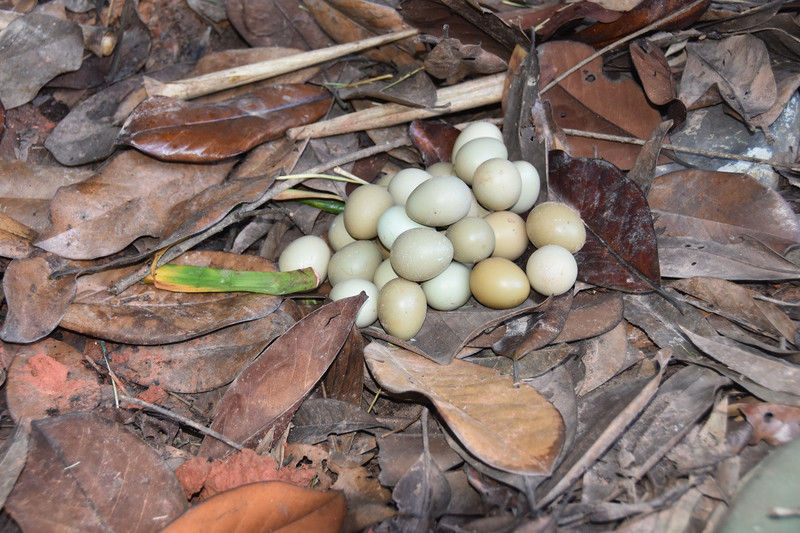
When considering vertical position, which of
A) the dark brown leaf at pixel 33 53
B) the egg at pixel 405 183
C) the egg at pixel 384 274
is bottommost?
the egg at pixel 384 274

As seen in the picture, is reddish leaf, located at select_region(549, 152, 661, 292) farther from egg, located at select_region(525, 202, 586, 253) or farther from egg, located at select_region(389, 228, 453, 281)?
egg, located at select_region(389, 228, 453, 281)

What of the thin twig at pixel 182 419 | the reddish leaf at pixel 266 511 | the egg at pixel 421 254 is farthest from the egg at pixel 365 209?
the reddish leaf at pixel 266 511

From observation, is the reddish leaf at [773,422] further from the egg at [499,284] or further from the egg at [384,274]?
the egg at [384,274]

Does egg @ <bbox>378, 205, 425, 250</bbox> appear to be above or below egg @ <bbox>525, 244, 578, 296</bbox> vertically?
above

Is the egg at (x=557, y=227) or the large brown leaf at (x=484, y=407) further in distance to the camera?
the egg at (x=557, y=227)

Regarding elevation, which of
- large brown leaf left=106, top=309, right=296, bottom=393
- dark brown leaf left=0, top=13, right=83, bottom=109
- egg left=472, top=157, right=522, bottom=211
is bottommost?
large brown leaf left=106, top=309, right=296, bottom=393

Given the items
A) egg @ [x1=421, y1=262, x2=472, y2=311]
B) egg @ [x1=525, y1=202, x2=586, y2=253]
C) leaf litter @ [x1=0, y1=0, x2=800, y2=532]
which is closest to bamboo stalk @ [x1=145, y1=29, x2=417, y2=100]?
leaf litter @ [x1=0, y1=0, x2=800, y2=532]
